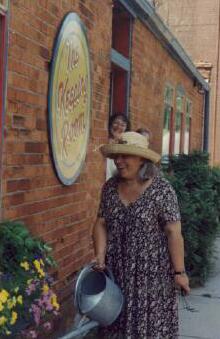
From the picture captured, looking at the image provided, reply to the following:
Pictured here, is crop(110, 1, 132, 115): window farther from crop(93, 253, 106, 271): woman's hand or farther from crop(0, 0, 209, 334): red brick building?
crop(93, 253, 106, 271): woman's hand

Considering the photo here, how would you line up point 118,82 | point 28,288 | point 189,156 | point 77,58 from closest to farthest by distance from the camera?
point 28,288
point 77,58
point 118,82
point 189,156

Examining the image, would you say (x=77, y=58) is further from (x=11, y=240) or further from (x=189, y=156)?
(x=189, y=156)

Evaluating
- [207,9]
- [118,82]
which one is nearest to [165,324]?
[118,82]

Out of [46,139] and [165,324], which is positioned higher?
[46,139]

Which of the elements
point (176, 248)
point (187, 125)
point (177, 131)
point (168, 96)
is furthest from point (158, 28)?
point (187, 125)

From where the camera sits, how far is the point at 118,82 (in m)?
7.63

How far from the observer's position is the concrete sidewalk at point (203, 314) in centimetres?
579

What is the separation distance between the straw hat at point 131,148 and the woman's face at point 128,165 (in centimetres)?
6

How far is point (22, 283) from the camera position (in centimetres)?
297

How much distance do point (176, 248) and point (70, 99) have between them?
1.78 meters

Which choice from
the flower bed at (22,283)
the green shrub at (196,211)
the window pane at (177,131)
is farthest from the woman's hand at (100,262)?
the window pane at (177,131)

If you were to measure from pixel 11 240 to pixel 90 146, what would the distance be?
2805 mm

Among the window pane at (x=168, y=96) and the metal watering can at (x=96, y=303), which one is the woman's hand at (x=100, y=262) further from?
the window pane at (x=168, y=96)

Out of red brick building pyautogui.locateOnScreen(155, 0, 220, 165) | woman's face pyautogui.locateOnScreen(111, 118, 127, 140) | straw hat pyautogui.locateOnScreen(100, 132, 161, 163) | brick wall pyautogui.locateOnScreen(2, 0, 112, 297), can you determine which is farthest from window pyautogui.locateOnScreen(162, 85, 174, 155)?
red brick building pyautogui.locateOnScreen(155, 0, 220, 165)
